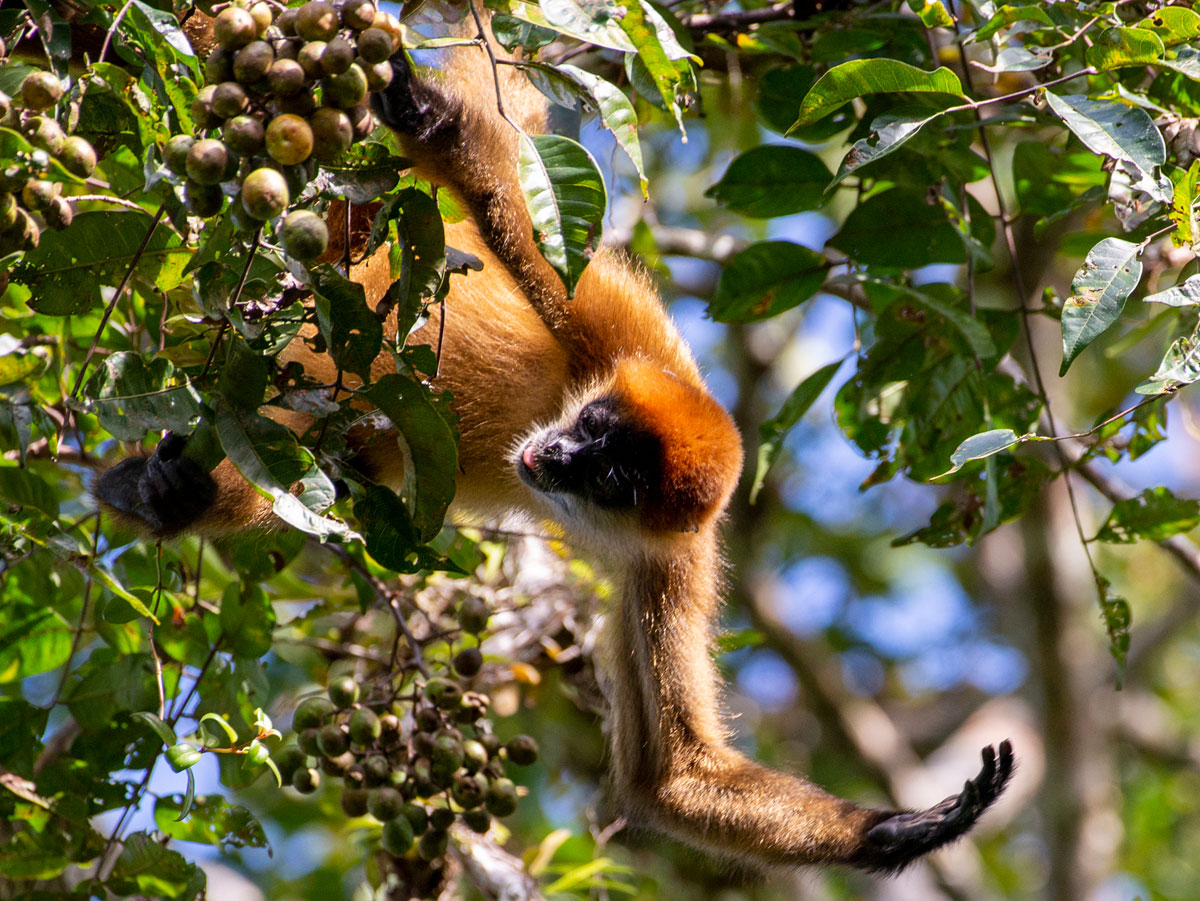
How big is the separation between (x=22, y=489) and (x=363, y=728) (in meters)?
1.00

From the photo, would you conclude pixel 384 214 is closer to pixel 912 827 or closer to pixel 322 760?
pixel 322 760

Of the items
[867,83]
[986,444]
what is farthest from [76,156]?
[986,444]

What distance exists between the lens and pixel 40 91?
166cm

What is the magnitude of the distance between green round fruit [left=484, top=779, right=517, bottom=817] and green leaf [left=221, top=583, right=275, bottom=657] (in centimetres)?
72

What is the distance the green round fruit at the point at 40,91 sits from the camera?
166 cm

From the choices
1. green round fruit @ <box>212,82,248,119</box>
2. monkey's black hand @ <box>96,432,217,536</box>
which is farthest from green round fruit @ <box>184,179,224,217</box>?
monkey's black hand @ <box>96,432,217,536</box>

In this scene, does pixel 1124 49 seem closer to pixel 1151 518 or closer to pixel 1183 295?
pixel 1183 295

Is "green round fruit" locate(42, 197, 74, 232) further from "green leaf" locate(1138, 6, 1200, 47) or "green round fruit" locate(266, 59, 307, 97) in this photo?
"green leaf" locate(1138, 6, 1200, 47)

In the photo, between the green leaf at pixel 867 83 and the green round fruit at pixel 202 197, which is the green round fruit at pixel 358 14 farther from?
the green leaf at pixel 867 83

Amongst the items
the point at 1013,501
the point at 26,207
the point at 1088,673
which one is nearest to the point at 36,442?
the point at 26,207

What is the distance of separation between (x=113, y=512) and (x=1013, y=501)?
107 inches

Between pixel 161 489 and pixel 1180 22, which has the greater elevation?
pixel 1180 22

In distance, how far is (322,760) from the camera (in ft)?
9.75

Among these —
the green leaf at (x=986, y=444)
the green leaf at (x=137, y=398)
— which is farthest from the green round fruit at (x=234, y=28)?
the green leaf at (x=986, y=444)
